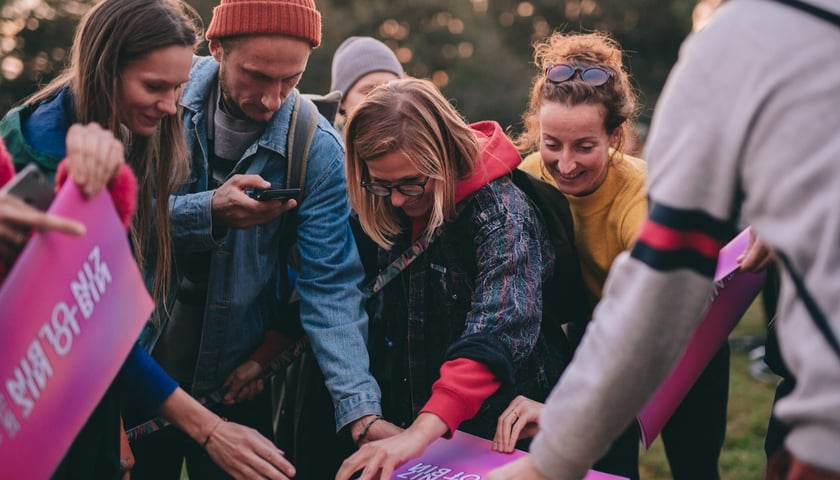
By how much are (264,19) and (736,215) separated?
68.7 inches

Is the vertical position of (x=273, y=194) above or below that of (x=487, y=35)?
above

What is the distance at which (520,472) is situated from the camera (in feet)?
5.09

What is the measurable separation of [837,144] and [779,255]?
0.18 m

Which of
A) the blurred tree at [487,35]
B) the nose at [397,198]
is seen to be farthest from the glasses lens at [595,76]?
the blurred tree at [487,35]

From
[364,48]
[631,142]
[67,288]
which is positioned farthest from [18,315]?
[364,48]

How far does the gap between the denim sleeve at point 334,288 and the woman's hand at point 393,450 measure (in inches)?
9.8

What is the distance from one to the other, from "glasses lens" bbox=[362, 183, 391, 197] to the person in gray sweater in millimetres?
1197

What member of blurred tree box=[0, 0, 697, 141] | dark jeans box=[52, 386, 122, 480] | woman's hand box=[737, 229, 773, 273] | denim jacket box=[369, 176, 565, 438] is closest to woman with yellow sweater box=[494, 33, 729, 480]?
denim jacket box=[369, 176, 565, 438]

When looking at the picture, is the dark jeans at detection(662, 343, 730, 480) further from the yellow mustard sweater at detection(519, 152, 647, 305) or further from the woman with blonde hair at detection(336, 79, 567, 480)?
the woman with blonde hair at detection(336, 79, 567, 480)

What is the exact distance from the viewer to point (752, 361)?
7176 millimetres

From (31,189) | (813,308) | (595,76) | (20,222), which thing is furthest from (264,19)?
(813,308)

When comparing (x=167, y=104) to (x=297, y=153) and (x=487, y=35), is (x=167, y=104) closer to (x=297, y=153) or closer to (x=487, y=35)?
(x=297, y=153)

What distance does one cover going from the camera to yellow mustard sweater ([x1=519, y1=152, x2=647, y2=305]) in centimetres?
281

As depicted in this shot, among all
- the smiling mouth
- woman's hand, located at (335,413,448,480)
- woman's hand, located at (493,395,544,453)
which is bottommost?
woman's hand, located at (493,395,544,453)
